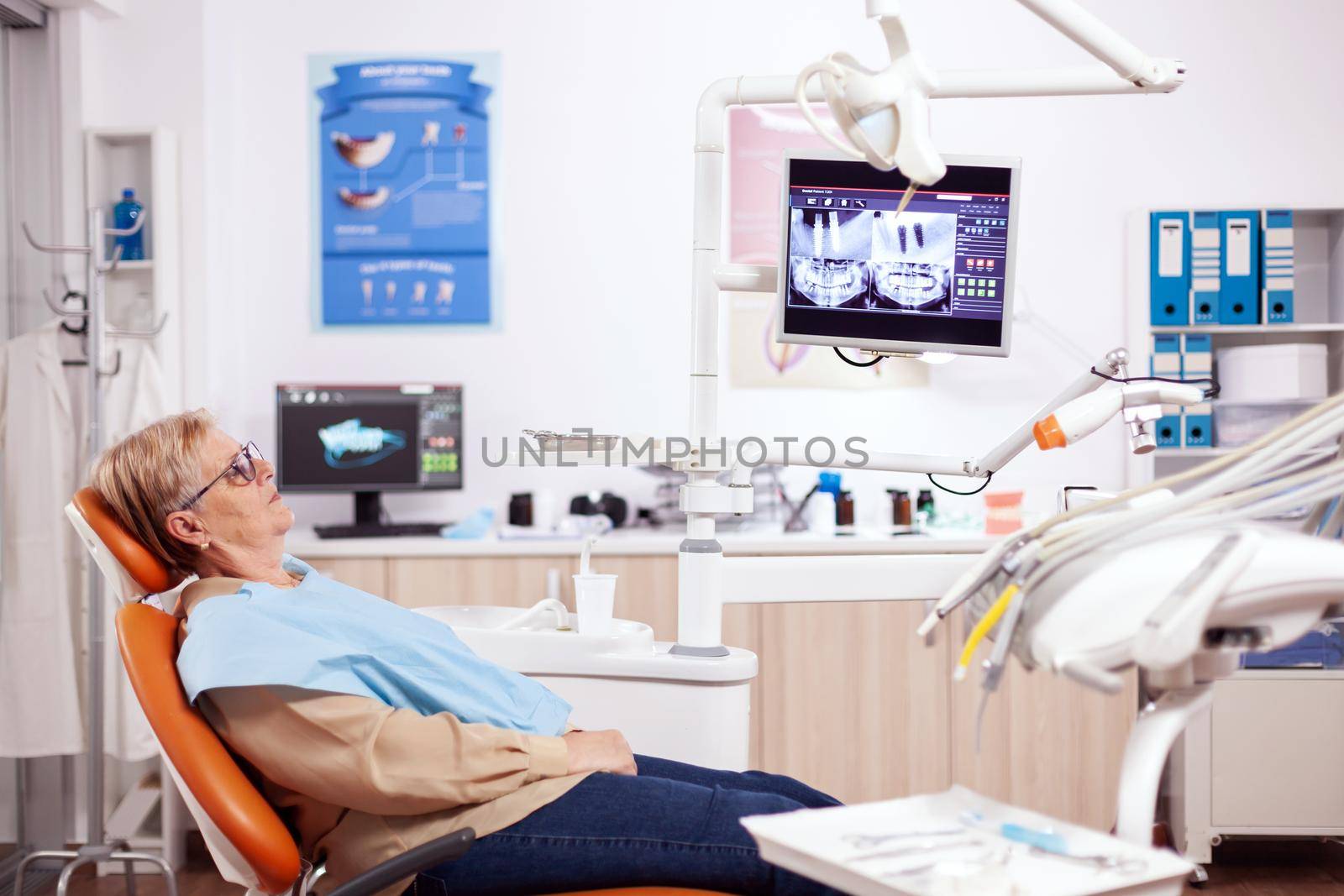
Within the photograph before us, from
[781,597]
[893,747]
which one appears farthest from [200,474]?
[893,747]

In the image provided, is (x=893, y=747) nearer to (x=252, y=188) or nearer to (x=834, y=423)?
(x=834, y=423)

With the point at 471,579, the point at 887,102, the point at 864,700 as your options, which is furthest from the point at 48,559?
the point at 887,102

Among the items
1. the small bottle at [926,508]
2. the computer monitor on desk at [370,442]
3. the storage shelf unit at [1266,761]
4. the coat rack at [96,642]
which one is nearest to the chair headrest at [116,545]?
the coat rack at [96,642]

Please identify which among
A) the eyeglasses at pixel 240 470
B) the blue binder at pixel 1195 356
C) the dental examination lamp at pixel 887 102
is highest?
the dental examination lamp at pixel 887 102

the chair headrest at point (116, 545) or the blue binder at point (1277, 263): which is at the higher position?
the blue binder at point (1277, 263)

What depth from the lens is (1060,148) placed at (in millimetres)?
3316

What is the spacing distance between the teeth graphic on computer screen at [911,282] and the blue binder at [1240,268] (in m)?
1.66

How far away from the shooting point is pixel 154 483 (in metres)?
1.51

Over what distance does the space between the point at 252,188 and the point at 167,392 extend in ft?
2.61

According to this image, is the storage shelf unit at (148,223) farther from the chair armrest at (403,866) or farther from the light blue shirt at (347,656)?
the chair armrest at (403,866)

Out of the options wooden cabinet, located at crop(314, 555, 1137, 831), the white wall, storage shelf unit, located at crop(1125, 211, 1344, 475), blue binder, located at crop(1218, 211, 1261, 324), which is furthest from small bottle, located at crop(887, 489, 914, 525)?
blue binder, located at crop(1218, 211, 1261, 324)

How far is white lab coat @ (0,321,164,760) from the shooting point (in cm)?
273

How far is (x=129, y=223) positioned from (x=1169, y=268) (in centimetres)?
285

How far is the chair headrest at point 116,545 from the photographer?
1.45 metres
